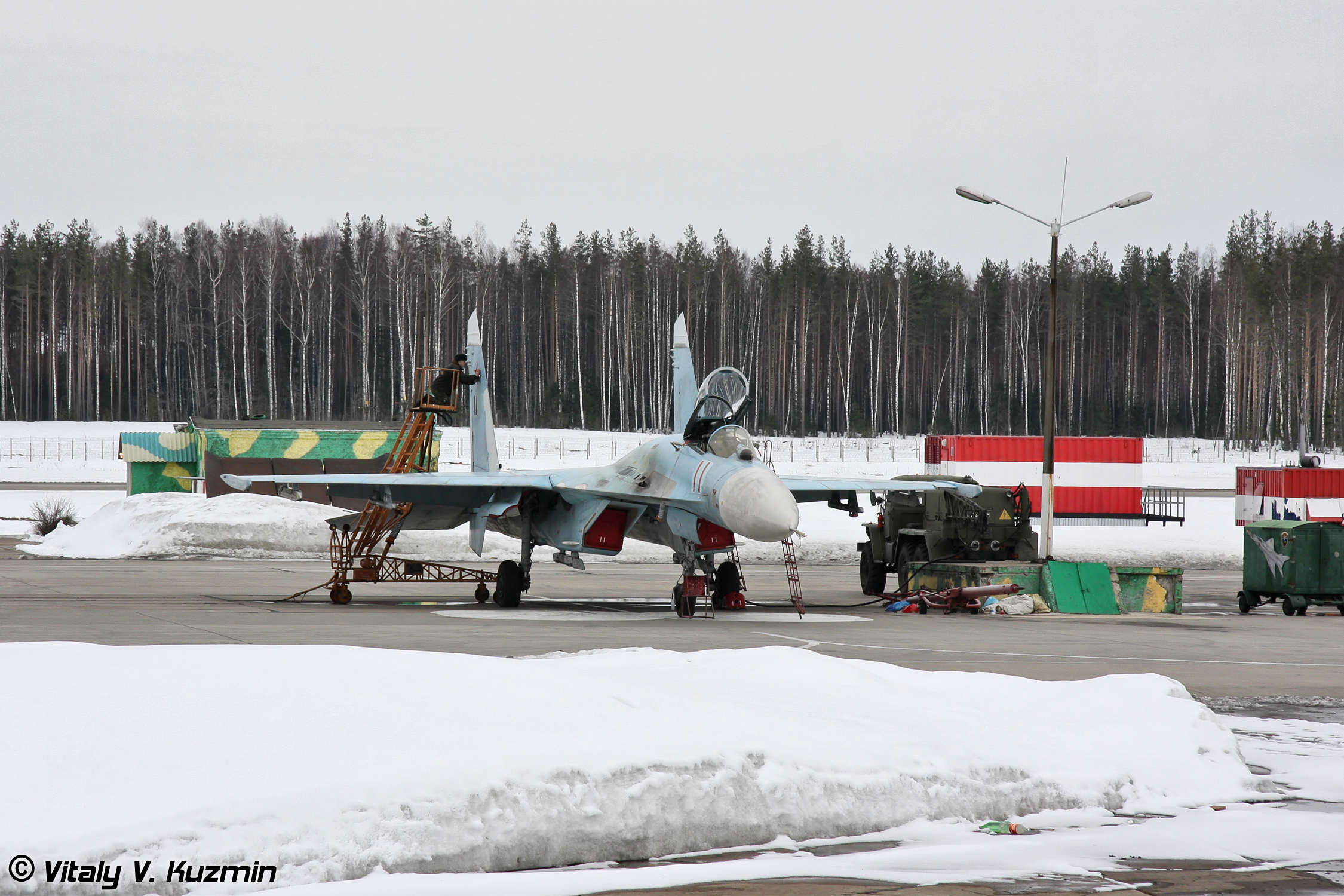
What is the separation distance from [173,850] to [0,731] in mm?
992

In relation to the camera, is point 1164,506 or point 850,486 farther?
point 1164,506

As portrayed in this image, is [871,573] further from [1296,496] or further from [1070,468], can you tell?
[1296,496]

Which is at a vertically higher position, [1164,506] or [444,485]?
[444,485]

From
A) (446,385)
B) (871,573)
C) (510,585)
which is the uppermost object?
(446,385)

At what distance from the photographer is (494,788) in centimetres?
456

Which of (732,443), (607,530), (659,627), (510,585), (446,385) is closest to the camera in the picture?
(659,627)

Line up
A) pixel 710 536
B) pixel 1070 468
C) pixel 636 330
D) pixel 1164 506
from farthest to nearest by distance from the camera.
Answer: pixel 636 330 < pixel 1164 506 < pixel 1070 468 < pixel 710 536

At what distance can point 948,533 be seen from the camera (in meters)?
20.5

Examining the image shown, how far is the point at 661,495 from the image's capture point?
16.6m

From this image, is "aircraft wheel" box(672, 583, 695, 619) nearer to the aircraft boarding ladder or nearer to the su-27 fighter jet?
the su-27 fighter jet

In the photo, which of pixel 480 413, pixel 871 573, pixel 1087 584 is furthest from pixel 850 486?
pixel 480 413

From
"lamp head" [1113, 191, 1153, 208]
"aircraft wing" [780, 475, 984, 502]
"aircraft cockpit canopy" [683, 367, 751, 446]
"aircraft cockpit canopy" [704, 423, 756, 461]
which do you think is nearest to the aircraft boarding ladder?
"aircraft cockpit canopy" [683, 367, 751, 446]

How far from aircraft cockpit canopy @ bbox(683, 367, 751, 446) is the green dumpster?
9.39 metres

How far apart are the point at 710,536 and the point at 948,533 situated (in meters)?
5.97
